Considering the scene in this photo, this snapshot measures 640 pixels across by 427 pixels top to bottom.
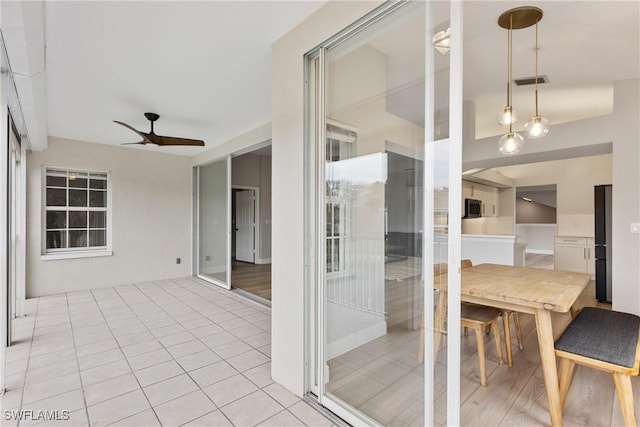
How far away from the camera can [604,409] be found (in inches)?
73.3

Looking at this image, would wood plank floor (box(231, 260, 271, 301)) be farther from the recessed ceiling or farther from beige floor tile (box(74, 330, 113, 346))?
the recessed ceiling

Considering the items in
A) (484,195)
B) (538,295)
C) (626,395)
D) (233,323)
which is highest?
(484,195)

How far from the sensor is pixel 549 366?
171cm

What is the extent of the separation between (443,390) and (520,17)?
8.37 feet

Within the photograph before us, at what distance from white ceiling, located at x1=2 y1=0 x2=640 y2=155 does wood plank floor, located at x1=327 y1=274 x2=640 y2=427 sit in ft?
7.05

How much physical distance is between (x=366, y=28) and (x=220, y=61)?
4.39 ft

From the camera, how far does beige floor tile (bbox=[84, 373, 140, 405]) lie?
2049mm

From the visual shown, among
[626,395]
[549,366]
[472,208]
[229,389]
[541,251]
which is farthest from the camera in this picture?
[541,251]

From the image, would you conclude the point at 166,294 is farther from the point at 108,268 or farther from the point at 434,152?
the point at 434,152

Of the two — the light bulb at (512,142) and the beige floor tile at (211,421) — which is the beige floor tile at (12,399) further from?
the light bulb at (512,142)

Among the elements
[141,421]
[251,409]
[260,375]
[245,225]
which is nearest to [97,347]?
[141,421]

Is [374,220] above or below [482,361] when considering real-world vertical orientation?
above

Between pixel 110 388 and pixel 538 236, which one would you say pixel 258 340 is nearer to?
pixel 110 388

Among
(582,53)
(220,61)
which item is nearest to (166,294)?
(220,61)
